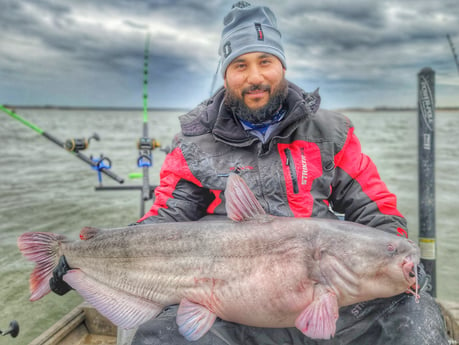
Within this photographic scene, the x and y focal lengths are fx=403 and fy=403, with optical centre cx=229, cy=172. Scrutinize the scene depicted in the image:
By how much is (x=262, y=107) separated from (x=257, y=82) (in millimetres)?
204

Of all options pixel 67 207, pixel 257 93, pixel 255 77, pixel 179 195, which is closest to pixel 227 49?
pixel 255 77

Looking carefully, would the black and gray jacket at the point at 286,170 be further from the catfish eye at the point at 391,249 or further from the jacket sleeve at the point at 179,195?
the catfish eye at the point at 391,249

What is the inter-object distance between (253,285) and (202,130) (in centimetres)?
150

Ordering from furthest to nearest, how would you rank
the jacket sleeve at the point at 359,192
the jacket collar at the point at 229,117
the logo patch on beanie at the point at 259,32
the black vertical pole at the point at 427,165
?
the black vertical pole at the point at 427,165, the logo patch on beanie at the point at 259,32, the jacket collar at the point at 229,117, the jacket sleeve at the point at 359,192

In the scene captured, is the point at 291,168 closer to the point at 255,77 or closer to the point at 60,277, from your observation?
the point at 255,77

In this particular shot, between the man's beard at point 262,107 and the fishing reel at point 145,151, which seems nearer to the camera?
the man's beard at point 262,107

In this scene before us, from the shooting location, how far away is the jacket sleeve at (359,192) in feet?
9.53

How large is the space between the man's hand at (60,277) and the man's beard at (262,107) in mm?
1754

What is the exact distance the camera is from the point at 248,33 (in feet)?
11.1

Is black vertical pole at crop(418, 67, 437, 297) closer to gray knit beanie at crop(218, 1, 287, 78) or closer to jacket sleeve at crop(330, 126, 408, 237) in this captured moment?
jacket sleeve at crop(330, 126, 408, 237)

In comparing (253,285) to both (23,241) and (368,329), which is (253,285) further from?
(23,241)

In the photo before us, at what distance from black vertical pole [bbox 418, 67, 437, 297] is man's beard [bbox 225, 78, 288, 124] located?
1416mm

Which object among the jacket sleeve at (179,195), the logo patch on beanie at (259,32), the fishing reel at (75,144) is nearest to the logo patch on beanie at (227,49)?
the logo patch on beanie at (259,32)

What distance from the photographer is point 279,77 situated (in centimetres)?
330
